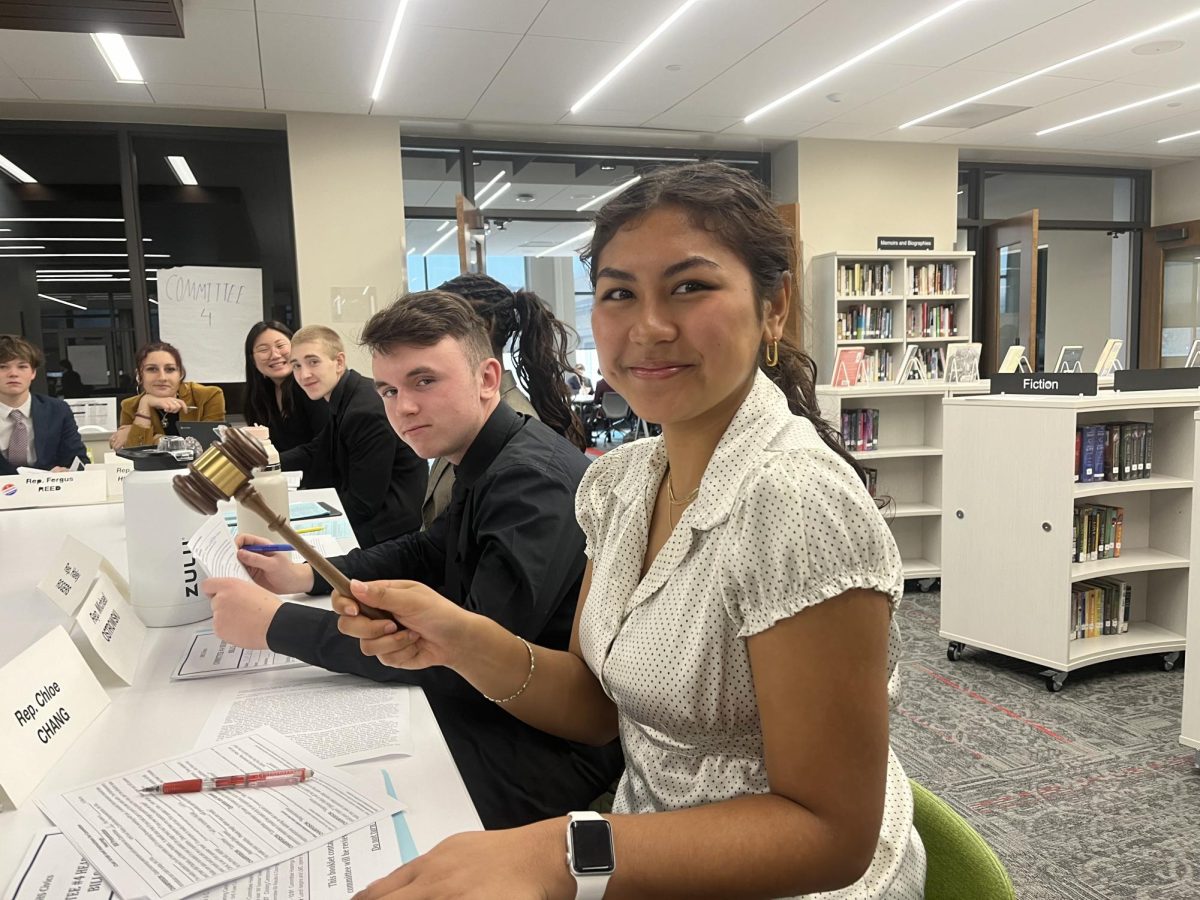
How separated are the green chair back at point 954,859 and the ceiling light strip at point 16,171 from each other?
6.70 metres

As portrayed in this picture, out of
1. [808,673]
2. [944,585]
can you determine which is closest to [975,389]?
[944,585]

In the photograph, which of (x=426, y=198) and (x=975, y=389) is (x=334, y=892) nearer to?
(x=975, y=389)

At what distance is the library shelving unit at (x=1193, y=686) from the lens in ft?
7.66

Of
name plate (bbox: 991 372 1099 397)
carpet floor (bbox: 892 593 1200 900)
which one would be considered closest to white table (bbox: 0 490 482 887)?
carpet floor (bbox: 892 593 1200 900)

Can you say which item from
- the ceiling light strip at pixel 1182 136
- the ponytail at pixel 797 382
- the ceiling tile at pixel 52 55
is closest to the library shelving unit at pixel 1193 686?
the ponytail at pixel 797 382

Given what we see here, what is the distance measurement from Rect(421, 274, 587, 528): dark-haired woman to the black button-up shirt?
59 cm

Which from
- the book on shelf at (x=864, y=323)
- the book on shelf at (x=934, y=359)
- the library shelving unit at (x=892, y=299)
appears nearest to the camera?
the library shelving unit at (x=892, y=299)

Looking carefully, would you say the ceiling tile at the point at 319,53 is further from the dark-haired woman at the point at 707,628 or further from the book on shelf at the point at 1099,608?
the book on shelf at the point at 1099,608

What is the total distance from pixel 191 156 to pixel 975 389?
5.48m

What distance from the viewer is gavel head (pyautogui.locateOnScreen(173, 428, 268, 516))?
70cm

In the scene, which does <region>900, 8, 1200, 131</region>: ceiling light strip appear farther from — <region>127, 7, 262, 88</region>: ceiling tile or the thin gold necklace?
the thin gold necklace

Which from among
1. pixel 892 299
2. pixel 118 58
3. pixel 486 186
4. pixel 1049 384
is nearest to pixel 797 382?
pixel 1049 384

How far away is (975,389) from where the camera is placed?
4.38 meters

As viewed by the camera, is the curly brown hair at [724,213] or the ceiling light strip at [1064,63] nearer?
the curly brown hair at [724,213]
